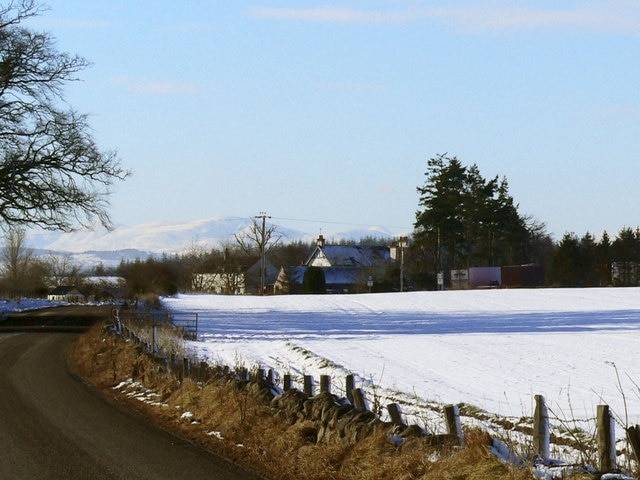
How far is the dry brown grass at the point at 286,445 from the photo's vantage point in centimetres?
991

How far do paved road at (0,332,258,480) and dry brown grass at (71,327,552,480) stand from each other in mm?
483

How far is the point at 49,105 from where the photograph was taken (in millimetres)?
46438

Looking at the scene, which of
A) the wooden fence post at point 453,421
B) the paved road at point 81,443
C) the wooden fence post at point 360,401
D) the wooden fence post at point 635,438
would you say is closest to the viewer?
the wooden fence post at point 635,438

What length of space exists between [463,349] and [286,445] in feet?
70.1

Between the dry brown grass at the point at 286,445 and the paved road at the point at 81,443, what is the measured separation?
1.58 feet

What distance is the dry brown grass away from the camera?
9914 mm

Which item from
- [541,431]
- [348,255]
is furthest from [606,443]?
[348,255]

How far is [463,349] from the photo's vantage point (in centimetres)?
3384

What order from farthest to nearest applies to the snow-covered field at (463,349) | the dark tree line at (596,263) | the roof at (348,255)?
the roof at (348,255) < the dark tree line at (596,263) < the snow-covered field at (463,349)

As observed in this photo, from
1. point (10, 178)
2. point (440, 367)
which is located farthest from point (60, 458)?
point (10, 178)

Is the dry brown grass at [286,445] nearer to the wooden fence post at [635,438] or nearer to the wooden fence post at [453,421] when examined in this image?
the wooden fence post at [453,421]

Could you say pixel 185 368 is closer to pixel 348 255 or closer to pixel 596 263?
pixel 596 263

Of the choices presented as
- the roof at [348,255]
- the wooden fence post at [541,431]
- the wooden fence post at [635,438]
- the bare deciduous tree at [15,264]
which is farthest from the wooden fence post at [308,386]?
the roof at [348,255]

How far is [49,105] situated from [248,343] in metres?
16.3
